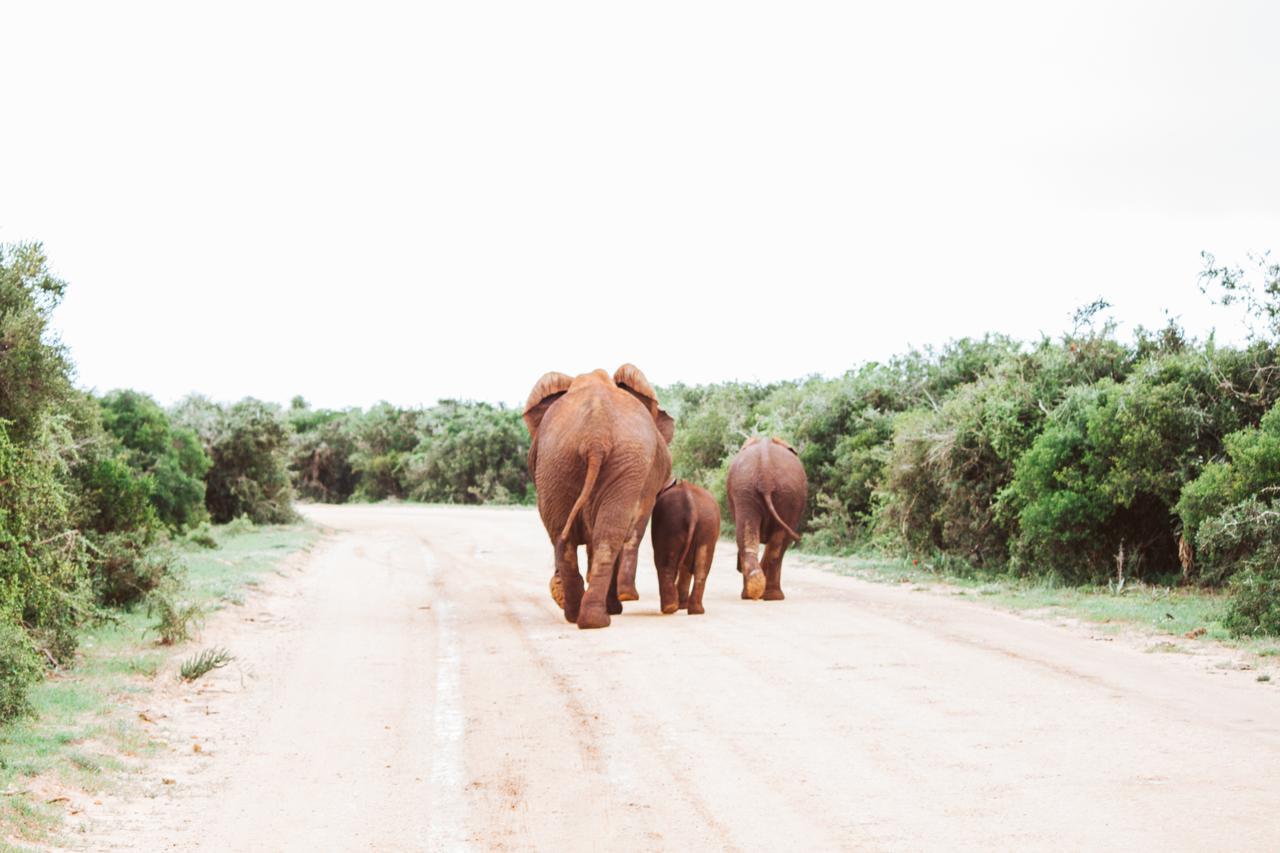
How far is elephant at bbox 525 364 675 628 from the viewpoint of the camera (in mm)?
12500

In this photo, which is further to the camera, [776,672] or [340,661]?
[340,661]

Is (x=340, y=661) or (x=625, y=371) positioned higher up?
(x=625, y=371)

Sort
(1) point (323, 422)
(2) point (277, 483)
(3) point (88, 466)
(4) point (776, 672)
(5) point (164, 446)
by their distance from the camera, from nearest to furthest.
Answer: (4) point (776, 672)
(3) point (88, 466)
(5) point (164, 446)
(2) point (277, 483)
(1) point (323, 422)

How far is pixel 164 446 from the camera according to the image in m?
24.6

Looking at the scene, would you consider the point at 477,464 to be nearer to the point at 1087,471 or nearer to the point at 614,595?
the point at 1087,471

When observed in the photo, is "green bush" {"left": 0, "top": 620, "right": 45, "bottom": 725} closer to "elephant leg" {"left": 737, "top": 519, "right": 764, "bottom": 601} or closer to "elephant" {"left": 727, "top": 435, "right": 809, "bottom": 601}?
"elephant leg" {"left": 737, "top": 519, "right": 764, "bottom": 601}

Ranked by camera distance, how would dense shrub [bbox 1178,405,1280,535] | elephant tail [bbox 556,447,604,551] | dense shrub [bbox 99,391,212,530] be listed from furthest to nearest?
dense shrub [bbox 99,391,212,530]
dense shrub [bbox 1178,405,1280,535]
elephant tail [bbox 556,447,604,551]

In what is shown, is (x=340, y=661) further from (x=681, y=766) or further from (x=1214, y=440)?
(x=1214, y=440)

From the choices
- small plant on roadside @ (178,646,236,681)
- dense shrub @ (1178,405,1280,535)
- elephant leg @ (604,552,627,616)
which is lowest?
small plant on roadside @ (178,646,236,681)

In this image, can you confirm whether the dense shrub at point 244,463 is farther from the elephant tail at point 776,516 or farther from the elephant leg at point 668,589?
the elephant leg at point 668,589

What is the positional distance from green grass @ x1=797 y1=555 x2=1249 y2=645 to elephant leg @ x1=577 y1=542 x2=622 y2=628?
4.97m

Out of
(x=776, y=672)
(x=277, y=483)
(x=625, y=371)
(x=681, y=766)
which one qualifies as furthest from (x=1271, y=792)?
(x=277, y=483)

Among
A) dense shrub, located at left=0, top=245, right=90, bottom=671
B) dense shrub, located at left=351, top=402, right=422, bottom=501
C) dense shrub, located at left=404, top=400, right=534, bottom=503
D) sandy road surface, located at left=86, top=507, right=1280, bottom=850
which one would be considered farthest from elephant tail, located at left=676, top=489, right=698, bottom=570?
dense shrub, located at left=351, top=402, right=422, bottom=501

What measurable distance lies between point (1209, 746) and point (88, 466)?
12.3 meters
